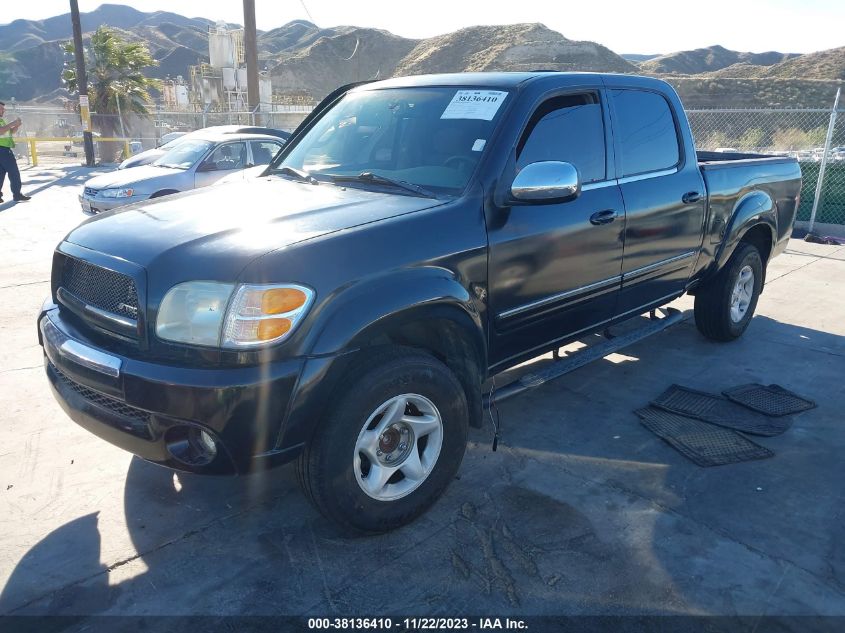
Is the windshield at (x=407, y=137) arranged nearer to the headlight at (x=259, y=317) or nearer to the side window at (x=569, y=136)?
the side window at (x=569, y=136)

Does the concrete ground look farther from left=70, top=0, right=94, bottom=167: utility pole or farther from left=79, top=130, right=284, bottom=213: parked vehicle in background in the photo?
left=70, top=0, right=94, bottom=167: utility pole

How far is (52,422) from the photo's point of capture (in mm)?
4051

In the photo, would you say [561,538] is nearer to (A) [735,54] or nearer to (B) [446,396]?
(B) [446,396]

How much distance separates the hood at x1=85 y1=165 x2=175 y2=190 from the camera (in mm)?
9969

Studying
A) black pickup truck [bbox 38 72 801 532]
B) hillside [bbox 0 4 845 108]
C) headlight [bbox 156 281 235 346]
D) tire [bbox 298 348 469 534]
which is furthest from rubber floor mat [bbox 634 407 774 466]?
hillside [bbox 0 4 845 108]

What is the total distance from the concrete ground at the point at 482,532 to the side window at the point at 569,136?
1.61 metres

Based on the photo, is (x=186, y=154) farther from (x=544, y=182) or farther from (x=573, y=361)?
(x=544, y=182)

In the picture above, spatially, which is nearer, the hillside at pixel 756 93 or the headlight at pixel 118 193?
the headlight at pixel 118 193

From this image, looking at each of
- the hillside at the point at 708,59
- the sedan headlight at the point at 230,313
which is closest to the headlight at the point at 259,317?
the sedan headlight at the point at 230,313

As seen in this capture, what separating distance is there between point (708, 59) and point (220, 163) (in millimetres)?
100467

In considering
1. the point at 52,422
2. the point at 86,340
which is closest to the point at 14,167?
the point at 52,422

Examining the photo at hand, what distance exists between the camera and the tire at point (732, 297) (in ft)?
17.5

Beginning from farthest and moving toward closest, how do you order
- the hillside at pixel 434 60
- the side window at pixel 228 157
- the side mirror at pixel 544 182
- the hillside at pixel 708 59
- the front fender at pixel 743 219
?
the hillside at pixel 708 59 < the hillside at pixel 434 60 < the side window at pixel 228 157 < the front fender at pixel 743 219 < the side mirror at pixel 544 182

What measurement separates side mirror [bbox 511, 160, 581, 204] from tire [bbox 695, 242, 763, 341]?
2736 mm
